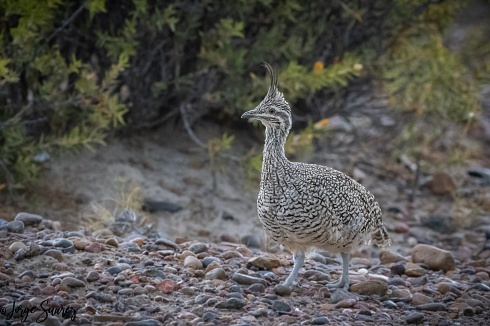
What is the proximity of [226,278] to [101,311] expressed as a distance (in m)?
1.18

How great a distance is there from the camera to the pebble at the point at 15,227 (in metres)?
6.59

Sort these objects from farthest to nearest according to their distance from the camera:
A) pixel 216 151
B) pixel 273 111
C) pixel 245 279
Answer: pixel 216 151 < pixel 273 111 < pixel 245 279

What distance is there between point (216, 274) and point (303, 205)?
2.80 feet

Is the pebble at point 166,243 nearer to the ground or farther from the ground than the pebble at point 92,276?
farther from the ground

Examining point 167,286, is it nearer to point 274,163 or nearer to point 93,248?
point 93,248

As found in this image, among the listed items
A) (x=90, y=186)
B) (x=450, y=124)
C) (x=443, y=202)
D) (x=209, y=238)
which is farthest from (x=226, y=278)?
(x=450, y=124)

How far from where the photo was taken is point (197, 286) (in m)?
5.86

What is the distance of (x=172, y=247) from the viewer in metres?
6.84

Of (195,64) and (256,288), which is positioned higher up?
(195,64)

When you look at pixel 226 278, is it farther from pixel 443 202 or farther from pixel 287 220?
pixel 443 202

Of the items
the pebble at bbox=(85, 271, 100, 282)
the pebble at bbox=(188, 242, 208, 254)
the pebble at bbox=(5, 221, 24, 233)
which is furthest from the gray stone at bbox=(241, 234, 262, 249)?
the pebble at bbox=(85, 271, 100, 282)

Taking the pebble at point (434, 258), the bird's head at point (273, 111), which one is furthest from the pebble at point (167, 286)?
the pebble at point (434, 258)

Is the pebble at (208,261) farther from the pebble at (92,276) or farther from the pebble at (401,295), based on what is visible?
the pebble at (401,295)

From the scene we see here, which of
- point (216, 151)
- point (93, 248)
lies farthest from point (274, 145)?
point (216, 151)
